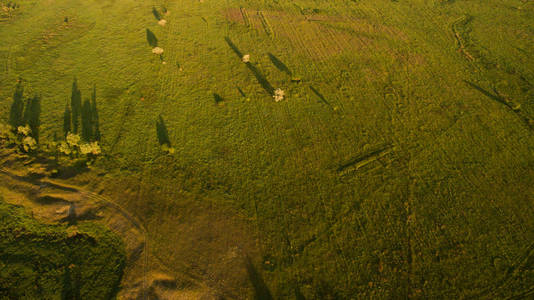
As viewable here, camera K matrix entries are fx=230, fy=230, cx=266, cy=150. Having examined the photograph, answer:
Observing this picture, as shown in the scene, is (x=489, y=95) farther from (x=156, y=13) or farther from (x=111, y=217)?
(x=156, y=13)

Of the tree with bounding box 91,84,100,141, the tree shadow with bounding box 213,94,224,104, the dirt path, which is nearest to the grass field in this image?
the tree shadow with bounding box 213,94,224,104

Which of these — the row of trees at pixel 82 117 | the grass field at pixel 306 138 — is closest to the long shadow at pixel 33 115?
the grass field at pixel 306 138

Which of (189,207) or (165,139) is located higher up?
(165,139)

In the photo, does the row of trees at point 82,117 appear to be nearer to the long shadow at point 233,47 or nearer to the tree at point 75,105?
the tree at point 75,105

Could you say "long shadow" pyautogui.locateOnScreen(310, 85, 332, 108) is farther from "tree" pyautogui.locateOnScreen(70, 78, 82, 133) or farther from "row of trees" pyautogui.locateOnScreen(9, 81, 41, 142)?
"row of trees" pyautogui.locateOnScreen(9, 81, 41, 142)

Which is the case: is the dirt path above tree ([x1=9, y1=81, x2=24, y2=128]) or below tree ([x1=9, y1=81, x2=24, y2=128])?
below

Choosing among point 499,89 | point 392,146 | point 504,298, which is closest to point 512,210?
point 504,298

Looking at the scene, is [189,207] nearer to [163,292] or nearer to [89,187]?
[163,292]
